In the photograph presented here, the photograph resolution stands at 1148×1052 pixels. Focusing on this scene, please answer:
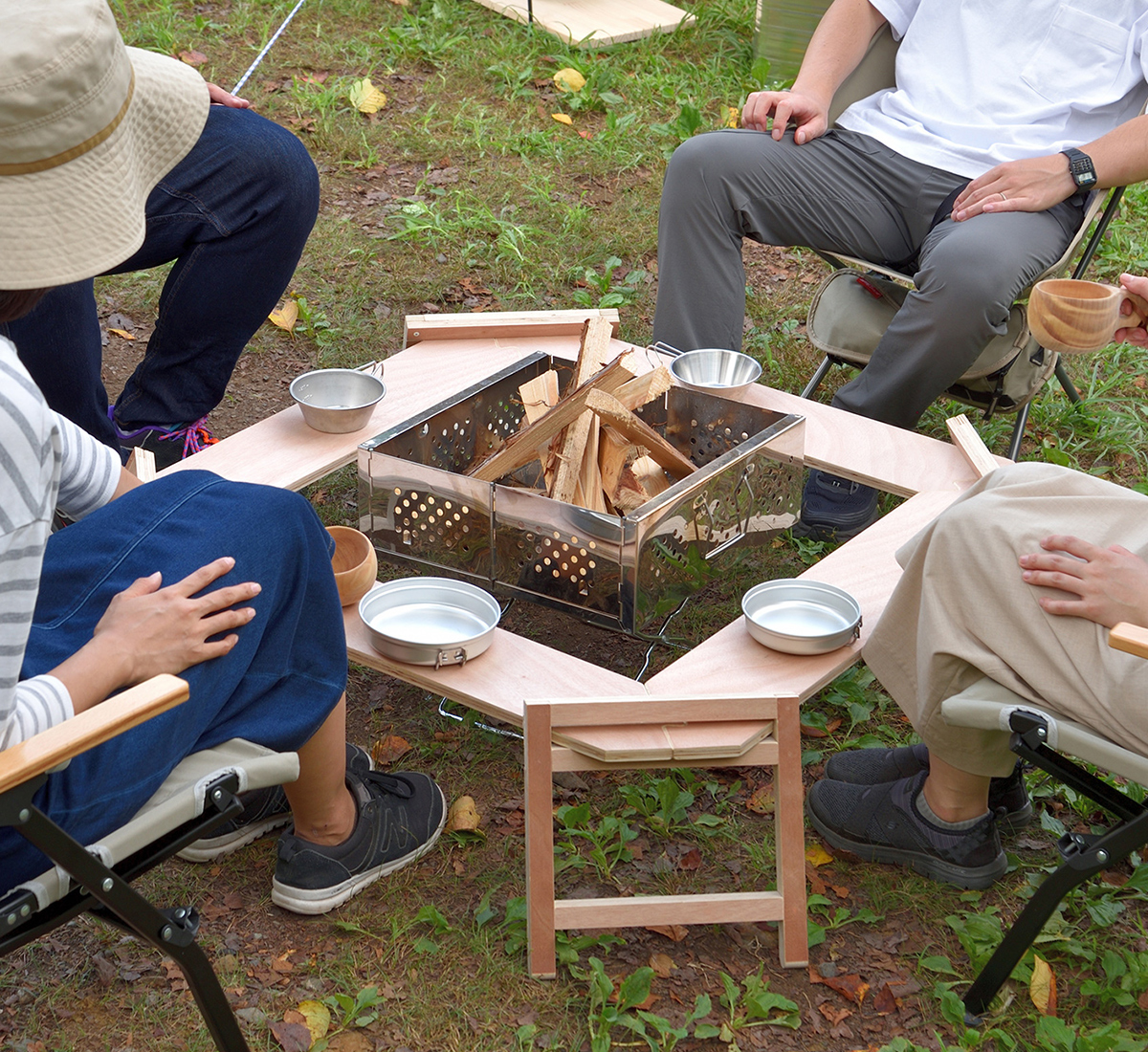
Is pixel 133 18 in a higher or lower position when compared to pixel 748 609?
higher

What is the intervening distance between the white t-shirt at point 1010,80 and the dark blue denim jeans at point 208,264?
1.81 metres

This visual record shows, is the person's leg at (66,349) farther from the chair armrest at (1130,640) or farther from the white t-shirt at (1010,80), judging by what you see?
the chair armrest at (1130,640)

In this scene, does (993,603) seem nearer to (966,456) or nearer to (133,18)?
(966,456)

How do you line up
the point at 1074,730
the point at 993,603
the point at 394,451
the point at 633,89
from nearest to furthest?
the point at 1074,730, the point at 993,603, the point at 394,451, the point at 633,89

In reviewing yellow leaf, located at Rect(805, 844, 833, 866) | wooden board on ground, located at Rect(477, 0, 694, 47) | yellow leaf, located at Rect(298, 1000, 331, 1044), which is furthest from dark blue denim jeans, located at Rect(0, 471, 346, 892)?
wooden board on ground, located at Rect(477, 0, 694, 47)

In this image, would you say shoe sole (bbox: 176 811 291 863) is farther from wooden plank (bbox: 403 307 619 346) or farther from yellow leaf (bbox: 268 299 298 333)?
yellow leaf (bbox: 268 299 298 333)

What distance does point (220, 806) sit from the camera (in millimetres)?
1802

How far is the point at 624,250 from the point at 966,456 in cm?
236

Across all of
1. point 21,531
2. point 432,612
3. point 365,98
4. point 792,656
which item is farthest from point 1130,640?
point 365,98

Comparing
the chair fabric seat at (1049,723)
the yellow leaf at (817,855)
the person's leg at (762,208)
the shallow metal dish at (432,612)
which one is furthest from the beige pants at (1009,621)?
the person's leg at (762,208)

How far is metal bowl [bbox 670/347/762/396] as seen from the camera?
3.31 metres

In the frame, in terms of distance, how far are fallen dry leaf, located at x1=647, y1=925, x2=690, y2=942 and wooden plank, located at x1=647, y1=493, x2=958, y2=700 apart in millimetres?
481

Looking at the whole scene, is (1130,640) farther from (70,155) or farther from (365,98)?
(365,98)

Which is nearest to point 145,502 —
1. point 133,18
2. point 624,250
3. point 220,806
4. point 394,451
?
point 220,806
